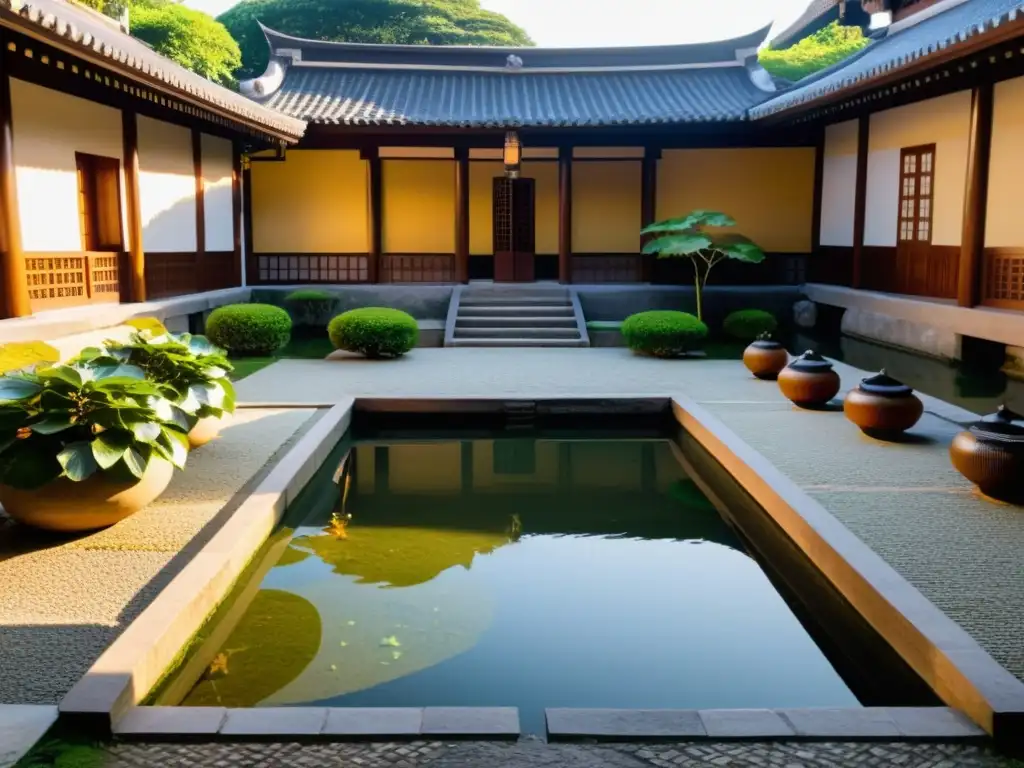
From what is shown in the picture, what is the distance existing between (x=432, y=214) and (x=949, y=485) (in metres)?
16.1

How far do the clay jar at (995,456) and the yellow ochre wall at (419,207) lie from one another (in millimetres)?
16060

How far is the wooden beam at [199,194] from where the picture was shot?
1688cm

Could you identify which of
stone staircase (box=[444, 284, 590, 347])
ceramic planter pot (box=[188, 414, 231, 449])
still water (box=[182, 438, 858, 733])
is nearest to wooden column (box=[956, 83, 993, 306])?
stone staircase (box=[444, 284, 590, 347])

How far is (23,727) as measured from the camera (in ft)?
12.0

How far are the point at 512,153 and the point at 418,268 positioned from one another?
3514mm

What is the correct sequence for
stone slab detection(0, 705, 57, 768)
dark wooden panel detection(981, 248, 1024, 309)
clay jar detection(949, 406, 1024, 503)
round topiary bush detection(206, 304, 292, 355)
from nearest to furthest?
stone slab detection(0, 705, 57, 768) < clay jar detection(949, 406, 1024, 503) < dark wooden panel detection(981, 248, 1024, 309) < round topiary bush detection(206, 304, 292, 355)

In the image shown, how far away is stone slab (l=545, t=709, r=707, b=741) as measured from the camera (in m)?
3.73

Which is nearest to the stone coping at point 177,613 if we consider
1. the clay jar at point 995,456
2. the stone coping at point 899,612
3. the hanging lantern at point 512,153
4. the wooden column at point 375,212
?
the stone coping at point 899,612

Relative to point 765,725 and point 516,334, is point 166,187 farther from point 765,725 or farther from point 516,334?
point 765,725

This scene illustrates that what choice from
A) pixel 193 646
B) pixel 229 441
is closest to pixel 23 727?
pixel 193 646

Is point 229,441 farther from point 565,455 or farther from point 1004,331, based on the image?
point 1004,331

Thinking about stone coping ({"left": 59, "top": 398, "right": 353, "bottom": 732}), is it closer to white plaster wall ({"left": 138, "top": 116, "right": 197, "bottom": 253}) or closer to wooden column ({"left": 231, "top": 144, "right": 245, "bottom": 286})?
white plaster wall ({"left": 138, "top": 116, "right": 197, "bottom": 253})

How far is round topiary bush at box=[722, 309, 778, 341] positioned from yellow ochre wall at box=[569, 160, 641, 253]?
4.79 metres

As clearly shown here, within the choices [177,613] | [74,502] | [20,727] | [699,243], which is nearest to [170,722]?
[20,727]
